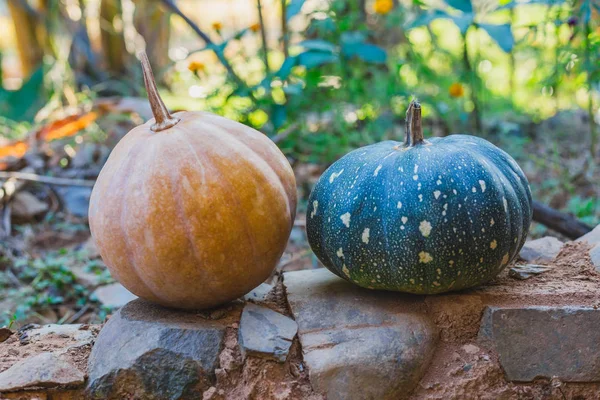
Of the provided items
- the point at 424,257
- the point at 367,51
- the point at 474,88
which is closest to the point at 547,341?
the point at 424,257

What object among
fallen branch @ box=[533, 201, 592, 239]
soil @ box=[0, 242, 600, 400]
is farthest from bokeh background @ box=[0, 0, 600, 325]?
soil @ box=[0, 242, 600, 400]

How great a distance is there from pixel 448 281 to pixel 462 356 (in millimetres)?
273

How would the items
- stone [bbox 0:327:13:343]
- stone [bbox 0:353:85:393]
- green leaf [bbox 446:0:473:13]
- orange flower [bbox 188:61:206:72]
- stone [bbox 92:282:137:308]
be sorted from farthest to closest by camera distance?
orange flower [bbox 188:61:206:72] → green leaf [bbox 446:0:473:13] → stone [bbox 92:282:137:308] → stone [bbox 0:327:13:343] → stone [bbox 0:353:85:393]

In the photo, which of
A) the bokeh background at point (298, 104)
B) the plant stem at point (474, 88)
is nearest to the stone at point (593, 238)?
the bokeh background at point (298, 104)

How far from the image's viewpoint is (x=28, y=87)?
657 centimetres

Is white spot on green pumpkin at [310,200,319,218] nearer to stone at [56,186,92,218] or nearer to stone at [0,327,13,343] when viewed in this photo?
stone at [0,327,13,343]

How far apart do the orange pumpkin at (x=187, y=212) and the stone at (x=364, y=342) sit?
0.27 meters

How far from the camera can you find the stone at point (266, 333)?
205 centimetres

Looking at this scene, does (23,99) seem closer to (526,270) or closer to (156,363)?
(156,363)

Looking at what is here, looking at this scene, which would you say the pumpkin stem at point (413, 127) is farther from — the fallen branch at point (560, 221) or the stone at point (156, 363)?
the fallen branch at point (560, 221)

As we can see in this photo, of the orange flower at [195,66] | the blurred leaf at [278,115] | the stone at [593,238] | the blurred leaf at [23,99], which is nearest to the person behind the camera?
the stone at [593,238]

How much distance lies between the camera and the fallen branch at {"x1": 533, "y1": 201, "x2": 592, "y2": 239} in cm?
309

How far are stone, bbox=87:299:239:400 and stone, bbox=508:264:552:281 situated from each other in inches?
42.7

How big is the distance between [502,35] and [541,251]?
1.00m
